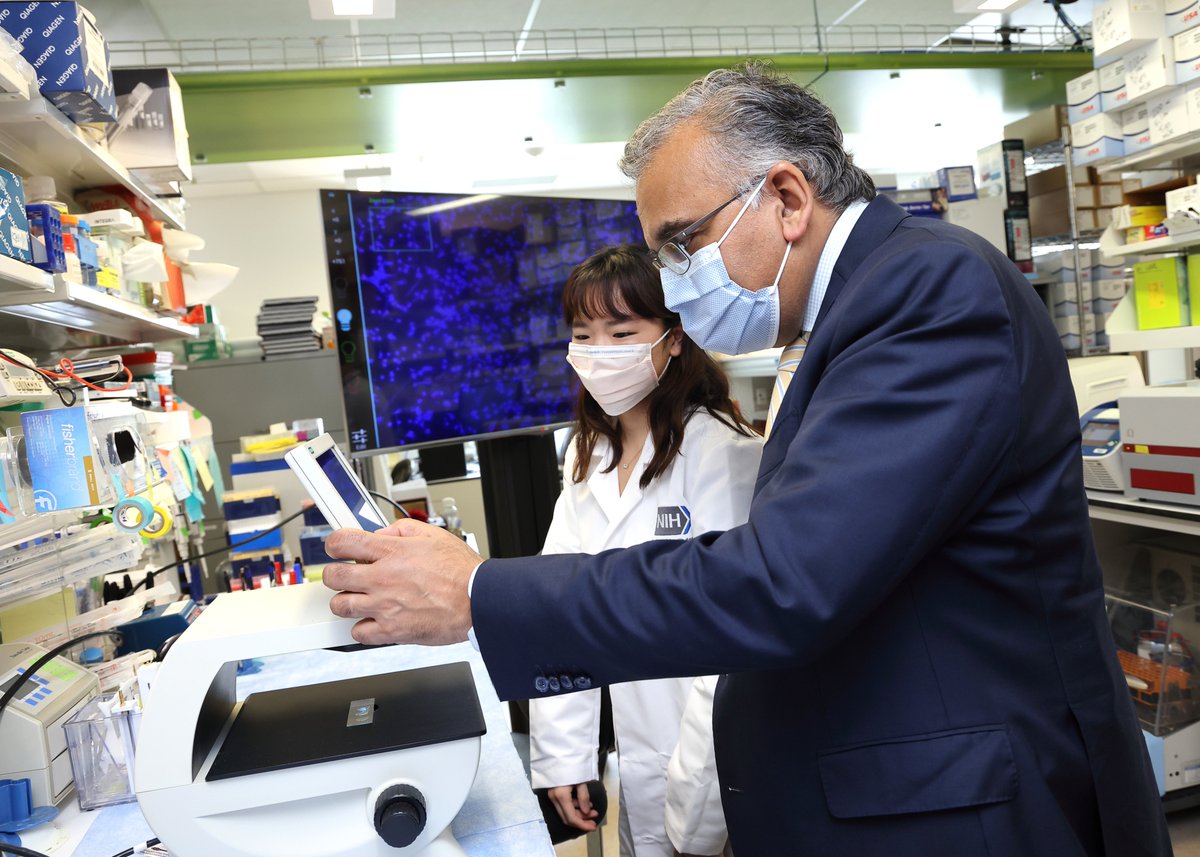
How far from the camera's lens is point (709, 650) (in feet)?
2.47

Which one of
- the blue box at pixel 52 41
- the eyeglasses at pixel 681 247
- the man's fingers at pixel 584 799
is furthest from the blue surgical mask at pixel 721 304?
the blue box at pixel 52 41

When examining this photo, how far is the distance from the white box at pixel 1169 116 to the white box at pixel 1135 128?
0.04m

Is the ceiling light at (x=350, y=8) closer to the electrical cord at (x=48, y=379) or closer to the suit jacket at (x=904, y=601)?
the electrical cord at (x=48, y=379)

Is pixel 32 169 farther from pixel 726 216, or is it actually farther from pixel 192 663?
pixel 726 216

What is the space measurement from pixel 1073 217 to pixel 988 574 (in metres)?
4.41

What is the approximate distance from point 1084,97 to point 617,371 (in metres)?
2.50

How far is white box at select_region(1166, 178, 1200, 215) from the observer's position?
7.99 feet

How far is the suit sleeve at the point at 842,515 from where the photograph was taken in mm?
724

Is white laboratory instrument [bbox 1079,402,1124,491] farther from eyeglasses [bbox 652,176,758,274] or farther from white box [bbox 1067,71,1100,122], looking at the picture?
eyeglasses [bbox 652,176,758,274]

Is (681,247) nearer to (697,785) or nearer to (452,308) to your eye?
(697,785)

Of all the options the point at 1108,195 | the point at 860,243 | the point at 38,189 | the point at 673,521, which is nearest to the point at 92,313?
the point at 38,189

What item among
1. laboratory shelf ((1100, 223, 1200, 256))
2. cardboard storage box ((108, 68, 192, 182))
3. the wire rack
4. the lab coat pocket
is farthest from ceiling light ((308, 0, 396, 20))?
the lab coat pocket

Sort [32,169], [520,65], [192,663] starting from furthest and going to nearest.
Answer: [520,65] < [32,169] < [192,663]

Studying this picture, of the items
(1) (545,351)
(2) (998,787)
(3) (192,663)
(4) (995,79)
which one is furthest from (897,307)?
(4) (995,79)
